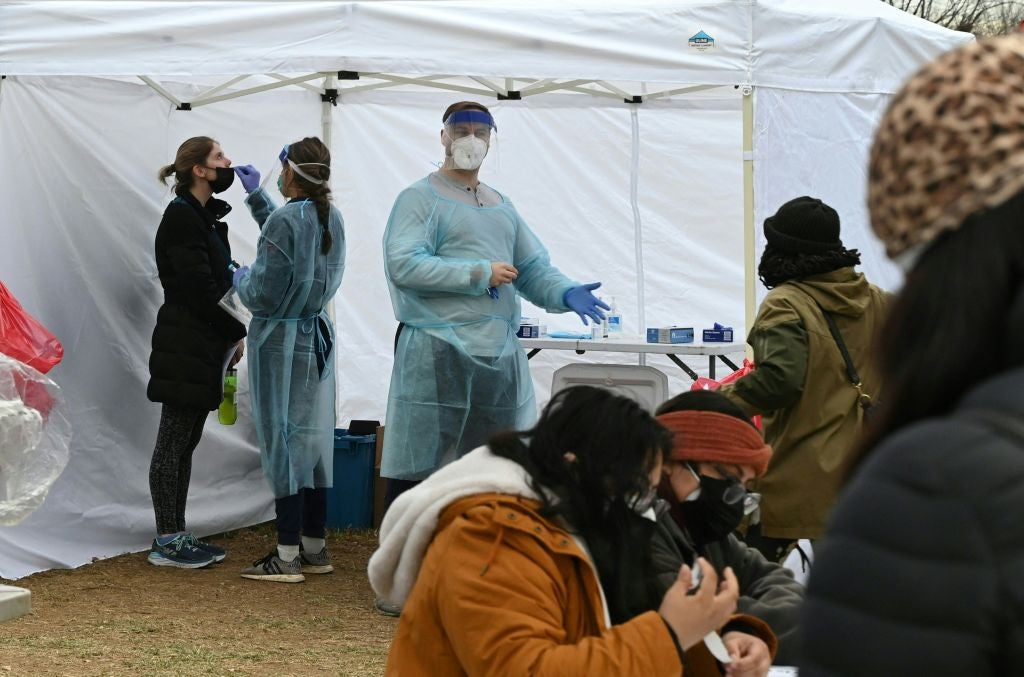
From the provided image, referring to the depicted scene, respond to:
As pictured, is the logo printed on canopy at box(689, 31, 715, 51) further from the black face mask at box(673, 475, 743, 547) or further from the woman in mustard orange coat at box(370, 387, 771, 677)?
the woman in mustard orange coat at box(370, 387, 771, 677)

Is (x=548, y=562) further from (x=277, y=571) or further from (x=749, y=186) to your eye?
(x=277, y=571)

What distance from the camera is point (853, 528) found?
31.7 inches

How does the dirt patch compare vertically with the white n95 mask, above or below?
below

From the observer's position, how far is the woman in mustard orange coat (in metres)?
1.81

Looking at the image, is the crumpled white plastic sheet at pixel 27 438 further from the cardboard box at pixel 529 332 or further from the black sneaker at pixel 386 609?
the cardboard box at pixel 529 332

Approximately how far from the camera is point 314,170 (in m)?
5.02

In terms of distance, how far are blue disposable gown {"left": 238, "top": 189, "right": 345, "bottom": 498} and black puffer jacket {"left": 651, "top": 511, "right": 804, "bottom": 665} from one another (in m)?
2.84

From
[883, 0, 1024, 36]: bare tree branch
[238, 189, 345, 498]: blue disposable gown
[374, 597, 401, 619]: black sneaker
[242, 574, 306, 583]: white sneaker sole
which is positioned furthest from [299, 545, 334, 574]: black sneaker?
[883, 0, 1024, 36]: bare tree branch

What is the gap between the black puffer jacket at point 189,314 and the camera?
5336 mm

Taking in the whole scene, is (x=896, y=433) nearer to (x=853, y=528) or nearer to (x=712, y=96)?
(x=853, y=528)

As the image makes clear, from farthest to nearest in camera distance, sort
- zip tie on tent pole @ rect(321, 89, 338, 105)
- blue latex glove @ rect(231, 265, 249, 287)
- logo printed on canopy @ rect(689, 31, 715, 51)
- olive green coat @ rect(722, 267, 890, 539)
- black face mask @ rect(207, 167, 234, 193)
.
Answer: zip tie on tent pole @ rect(321, 89, 338, 105) < black face mask @ rect(207, 167, 234, 193) < blue latex glove @ rect(231, 265, 249, 287) < logo printed on canopy @ rect(689, 31, 715, 51) < olive green coat @ rect(722, 267, 890, 539)

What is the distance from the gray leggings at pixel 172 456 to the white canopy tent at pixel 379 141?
42cm

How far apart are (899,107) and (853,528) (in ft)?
0.90

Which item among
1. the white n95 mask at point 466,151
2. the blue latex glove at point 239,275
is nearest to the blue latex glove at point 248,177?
the blue latex glove at point 239,275
